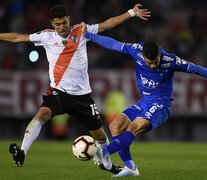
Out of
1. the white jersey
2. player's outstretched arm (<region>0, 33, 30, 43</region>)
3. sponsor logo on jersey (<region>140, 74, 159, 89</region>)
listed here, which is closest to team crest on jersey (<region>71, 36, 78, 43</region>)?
the white jersey

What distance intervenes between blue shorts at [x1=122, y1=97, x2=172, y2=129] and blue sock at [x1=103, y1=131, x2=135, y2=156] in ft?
1.23

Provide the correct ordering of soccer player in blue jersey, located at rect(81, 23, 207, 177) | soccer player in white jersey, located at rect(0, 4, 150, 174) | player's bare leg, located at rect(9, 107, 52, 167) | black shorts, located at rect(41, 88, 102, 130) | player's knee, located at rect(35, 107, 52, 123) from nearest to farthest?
1. player's bare leg, located at rect(9, 107, 52, 167)
2. soccer player in blue jersey, located at rect(81, 23, 207, 177)
3. player's knee, located at rect(35, 107, 52, 123)
4. black shorts, located at rect(41, 88, 102, 130)
5. soccer player in white jersey, located at rect(0, 4, 150, 174)

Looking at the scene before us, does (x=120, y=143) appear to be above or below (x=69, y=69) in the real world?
below

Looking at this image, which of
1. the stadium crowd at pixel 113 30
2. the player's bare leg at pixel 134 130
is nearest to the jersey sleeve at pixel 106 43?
the player's bare leg at pixel 134 130

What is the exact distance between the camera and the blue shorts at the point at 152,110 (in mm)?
7094

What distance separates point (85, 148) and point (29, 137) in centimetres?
81

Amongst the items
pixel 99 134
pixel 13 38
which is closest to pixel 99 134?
pixel 99 134

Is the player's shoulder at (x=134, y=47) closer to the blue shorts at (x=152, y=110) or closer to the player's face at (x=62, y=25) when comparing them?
the blue shorts at (x=152, y=110)

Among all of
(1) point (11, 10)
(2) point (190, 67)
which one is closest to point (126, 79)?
(1) point (11, 10)

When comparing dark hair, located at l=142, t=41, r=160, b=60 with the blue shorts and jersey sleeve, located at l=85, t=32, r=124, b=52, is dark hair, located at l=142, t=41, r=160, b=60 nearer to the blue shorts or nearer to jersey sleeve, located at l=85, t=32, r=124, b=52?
jersey sleeve, located at l=85, t=32, r=124, b=52

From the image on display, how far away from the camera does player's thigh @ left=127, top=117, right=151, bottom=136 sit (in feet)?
22.8

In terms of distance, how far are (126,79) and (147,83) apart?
914cm

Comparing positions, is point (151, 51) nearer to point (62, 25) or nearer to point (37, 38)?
point (62, 25)

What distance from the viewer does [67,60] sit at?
753cm
